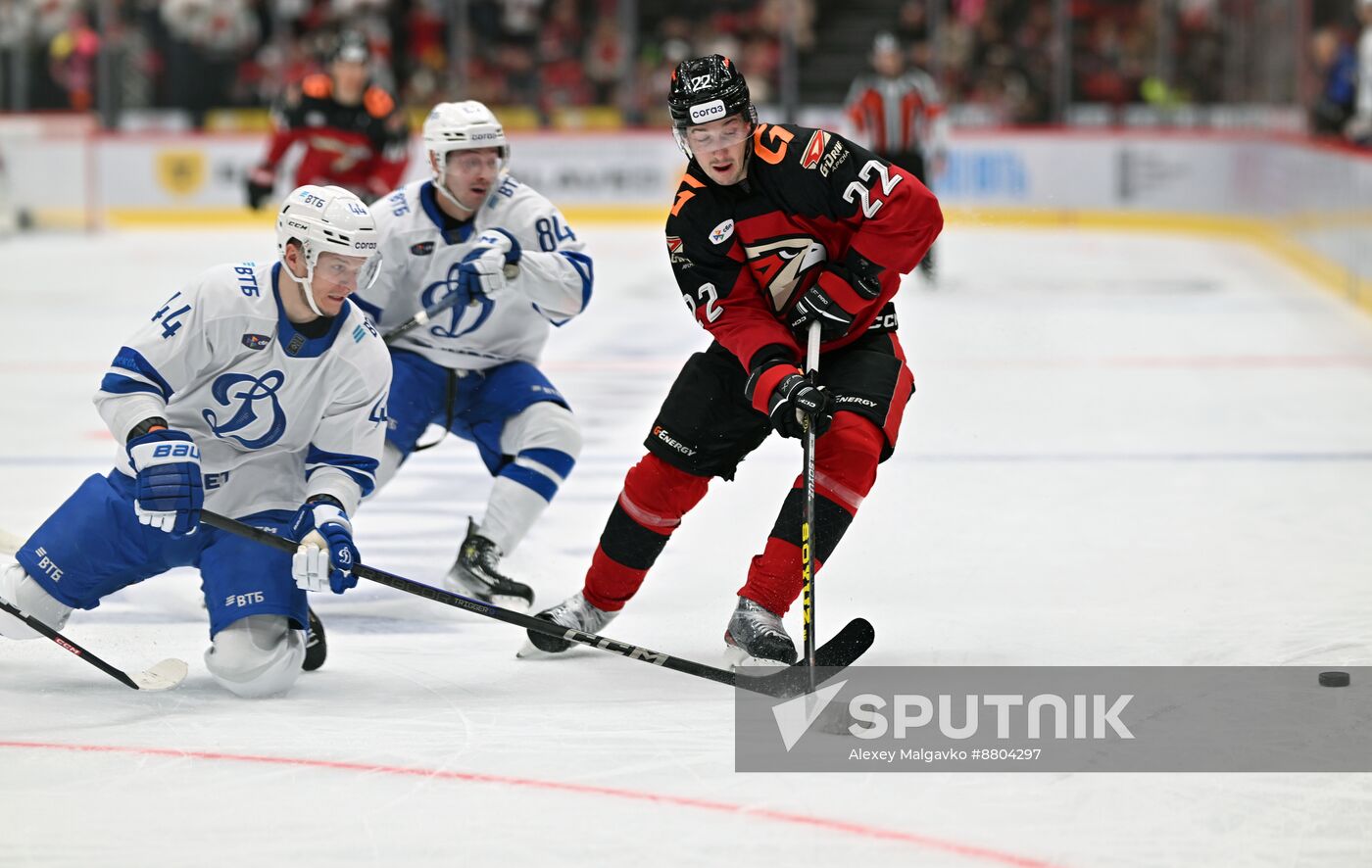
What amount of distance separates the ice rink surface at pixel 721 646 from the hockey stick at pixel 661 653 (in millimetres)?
72

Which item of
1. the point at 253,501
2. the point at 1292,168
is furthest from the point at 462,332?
the point at 1292,168

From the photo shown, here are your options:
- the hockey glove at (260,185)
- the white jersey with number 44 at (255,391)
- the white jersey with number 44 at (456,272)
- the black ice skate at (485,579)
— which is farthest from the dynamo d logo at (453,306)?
the hockey glove at (260,185)

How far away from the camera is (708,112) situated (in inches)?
134

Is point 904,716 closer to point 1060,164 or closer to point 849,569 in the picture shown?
point 849,569

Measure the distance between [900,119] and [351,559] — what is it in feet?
27.1

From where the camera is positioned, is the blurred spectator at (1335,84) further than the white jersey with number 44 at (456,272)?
Yes

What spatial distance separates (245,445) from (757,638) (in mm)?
1036

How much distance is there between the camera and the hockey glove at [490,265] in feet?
13.7

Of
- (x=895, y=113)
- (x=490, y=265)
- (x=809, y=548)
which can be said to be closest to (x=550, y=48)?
(x=895, y=113)

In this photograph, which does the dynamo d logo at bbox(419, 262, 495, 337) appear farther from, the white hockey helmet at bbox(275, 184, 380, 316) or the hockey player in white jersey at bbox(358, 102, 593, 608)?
the white hockey helmet at bbox(275, 184, 380, 316)

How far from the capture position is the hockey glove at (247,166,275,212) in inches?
308

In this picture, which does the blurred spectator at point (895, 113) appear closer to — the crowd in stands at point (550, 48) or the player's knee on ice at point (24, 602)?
the crowd in stands at point (550, 48)

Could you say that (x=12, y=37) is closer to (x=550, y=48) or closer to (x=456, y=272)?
(x=550, y=48)

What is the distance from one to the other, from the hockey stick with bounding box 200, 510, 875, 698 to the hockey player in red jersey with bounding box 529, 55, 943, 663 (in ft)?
0.19
